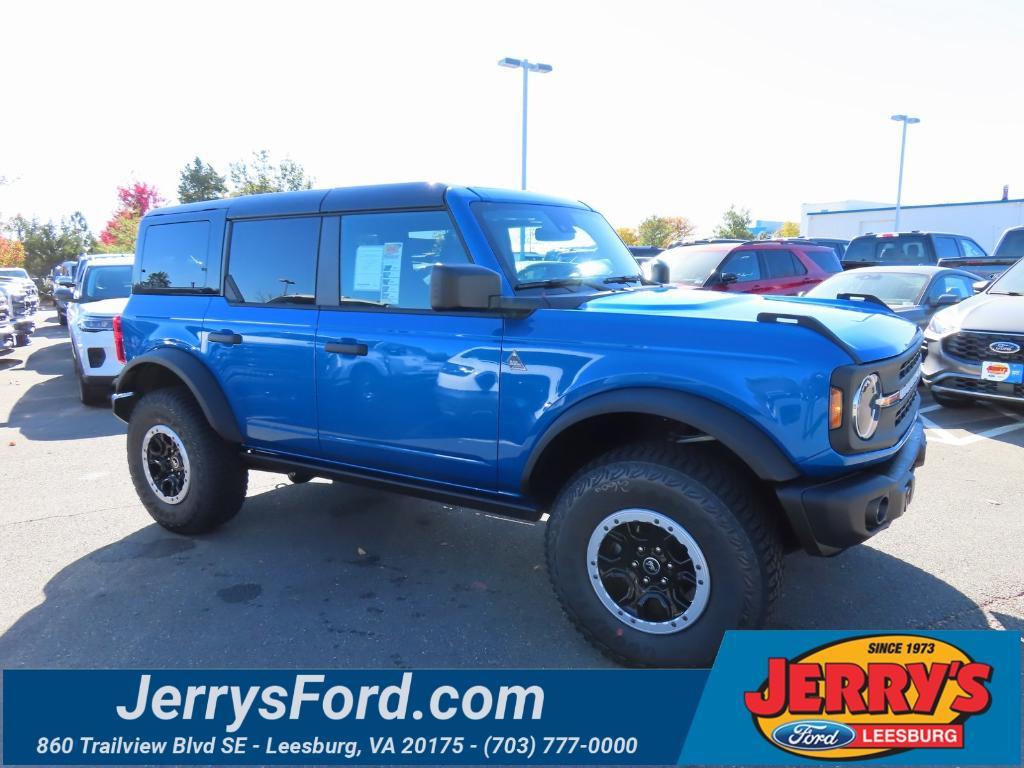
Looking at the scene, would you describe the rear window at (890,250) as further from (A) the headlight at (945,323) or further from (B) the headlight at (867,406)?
(B) the headlight at (867,406)

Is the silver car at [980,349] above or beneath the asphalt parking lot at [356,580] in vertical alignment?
above

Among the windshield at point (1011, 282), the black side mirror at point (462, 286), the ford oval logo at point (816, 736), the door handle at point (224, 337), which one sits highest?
the black side mirror at point (462, 286)

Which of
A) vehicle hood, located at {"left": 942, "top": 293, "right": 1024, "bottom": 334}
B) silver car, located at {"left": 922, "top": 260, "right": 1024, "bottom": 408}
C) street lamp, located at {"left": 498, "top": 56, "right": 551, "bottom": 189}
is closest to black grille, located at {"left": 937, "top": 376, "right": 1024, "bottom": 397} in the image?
silver car, located at {"left": 922, "top": 260, "right": 1024, "bottom": 408}

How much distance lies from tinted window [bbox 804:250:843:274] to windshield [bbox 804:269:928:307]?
1557mm

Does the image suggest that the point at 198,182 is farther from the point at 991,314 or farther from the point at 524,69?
the point at 991,314

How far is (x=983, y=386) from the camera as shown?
21.4 feet

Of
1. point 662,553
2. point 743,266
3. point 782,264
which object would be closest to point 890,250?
point 782,264

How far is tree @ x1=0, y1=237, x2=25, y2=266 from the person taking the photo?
3891 centimetres

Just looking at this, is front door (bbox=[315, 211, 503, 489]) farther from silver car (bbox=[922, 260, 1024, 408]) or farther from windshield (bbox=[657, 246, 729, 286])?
windshield (bbox=[657, 246, 729, 286])

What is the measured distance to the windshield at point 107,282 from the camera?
997cm

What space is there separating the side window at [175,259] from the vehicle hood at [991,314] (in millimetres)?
6474

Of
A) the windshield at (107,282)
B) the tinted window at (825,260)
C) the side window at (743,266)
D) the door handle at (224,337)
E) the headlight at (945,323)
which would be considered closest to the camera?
the door handle at (224,337)

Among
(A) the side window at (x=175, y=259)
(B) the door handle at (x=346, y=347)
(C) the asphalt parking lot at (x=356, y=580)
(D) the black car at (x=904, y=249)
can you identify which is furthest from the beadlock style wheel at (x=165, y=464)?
(D) the black car at (x=904, y=249)

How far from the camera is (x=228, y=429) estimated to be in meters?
4.05
